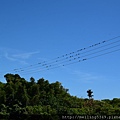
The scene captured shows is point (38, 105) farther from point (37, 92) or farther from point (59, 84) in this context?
point (59, 84)

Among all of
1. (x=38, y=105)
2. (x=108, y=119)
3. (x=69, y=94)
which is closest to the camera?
(x=108, y=119)

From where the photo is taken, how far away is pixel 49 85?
64438 mm

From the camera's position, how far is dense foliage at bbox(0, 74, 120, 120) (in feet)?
173

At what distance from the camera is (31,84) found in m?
63.4

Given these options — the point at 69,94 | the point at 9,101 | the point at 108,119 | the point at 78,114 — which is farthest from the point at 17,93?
the point at 108,119

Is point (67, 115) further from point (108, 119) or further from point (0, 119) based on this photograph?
point (0, 119)

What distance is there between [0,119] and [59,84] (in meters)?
17.1

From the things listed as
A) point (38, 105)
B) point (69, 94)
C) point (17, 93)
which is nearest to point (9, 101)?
point (17, 93)

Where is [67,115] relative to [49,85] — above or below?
below

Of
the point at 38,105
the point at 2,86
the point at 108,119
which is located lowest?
the point at 108,119

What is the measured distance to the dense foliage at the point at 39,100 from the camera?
173ft

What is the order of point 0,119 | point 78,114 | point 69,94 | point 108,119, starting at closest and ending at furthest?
1. point 108,119
2. point 78,114
3. point 0,119
4. point 69,94

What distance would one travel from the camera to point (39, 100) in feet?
195

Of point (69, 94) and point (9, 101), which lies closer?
point (9, 101)
